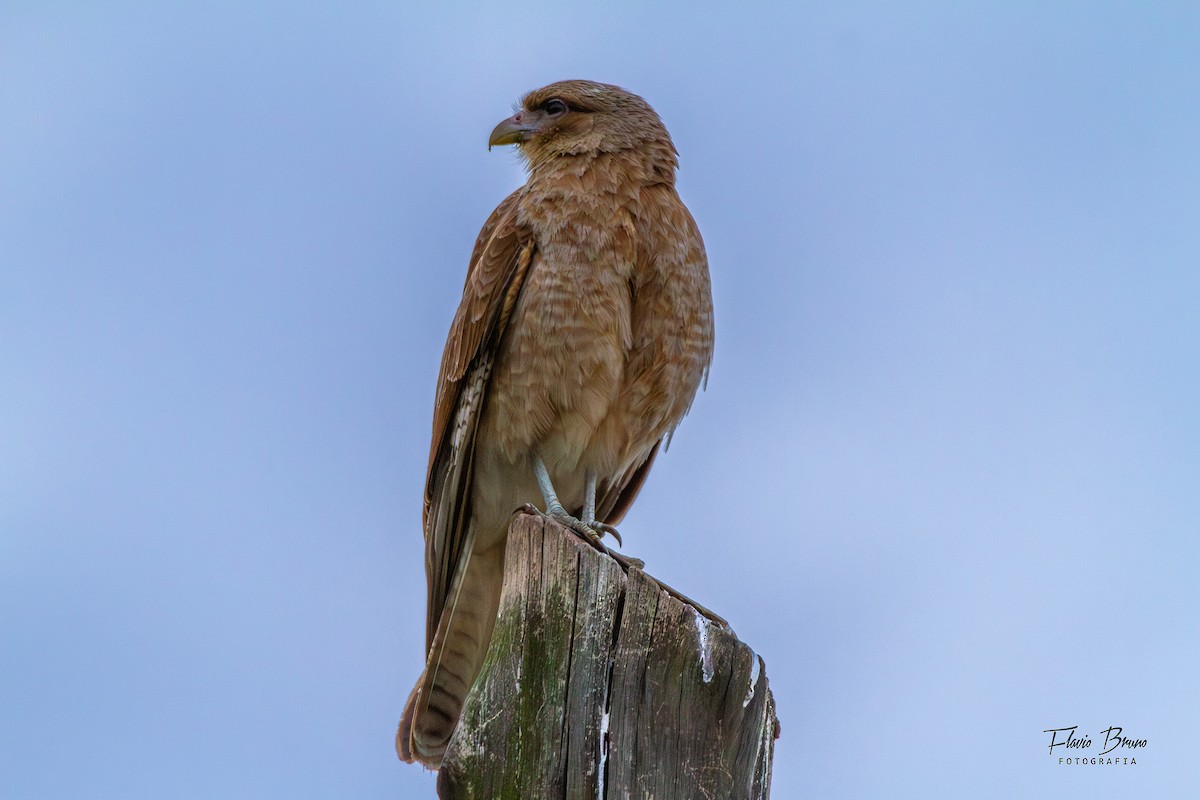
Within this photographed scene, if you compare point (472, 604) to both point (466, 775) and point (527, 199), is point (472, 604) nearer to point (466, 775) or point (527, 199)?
point (527, 199)

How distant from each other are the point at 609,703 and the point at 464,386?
2.37 meters

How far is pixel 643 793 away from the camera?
267 centimetres

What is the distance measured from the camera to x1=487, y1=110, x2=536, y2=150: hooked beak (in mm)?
5785

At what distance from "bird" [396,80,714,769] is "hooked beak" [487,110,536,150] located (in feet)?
1.65

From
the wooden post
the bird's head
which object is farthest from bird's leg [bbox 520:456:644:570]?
the bird's head

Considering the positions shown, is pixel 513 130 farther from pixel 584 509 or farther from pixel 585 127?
pixel 584 509

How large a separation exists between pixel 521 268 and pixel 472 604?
1362mm

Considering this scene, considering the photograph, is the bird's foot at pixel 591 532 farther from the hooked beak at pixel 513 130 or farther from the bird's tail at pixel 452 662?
the hooked beak at pixel 513 130

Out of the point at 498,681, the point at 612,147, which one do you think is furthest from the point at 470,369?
the point at 498,681

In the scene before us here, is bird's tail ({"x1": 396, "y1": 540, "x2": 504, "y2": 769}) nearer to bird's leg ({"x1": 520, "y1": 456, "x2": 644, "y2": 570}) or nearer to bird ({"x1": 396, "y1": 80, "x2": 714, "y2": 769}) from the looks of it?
bird ({"x1": 396, "y1": 80, "x2": 714, "y2": 769})

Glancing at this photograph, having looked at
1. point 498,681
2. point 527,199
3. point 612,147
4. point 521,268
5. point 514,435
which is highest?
point 612,147

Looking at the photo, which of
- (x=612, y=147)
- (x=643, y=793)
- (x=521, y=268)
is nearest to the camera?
(x=643, y=793)

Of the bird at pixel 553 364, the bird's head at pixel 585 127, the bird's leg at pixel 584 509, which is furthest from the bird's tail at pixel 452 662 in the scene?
the bird's head at pixel 585 127

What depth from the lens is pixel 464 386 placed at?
4.96 m
